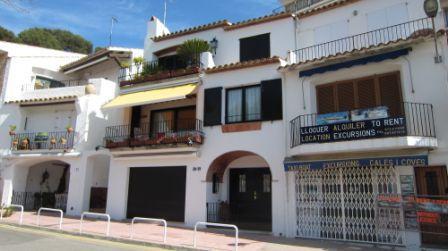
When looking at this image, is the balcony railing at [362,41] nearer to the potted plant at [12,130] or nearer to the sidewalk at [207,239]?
the sidewalk at [207,239]

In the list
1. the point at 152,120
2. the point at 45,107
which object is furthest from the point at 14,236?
the point at 45,107

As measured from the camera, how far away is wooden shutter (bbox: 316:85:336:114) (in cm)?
1656

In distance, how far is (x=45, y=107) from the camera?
26.6 metres

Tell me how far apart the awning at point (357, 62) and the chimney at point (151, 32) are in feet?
41.9

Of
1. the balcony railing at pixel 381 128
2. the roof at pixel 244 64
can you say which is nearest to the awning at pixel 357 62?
the roof at pixel 244 64

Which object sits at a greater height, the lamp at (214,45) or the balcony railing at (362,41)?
the lamp at (214,45)

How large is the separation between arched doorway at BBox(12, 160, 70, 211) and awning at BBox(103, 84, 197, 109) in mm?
8611

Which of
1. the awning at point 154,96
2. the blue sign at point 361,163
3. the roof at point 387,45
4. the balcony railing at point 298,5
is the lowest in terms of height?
the blue sign at point 361,163

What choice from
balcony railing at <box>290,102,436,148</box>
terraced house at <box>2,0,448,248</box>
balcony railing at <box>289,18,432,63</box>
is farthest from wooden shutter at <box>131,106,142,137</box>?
balcony railing at <box>290,102,436,148</box>

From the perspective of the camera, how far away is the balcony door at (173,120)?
2211cm

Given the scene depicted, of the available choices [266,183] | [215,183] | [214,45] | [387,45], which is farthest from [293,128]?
[214,45]

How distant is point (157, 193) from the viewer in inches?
816

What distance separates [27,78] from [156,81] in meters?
12.9

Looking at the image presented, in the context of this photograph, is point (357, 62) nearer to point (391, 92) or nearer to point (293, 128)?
point (391, 92)
